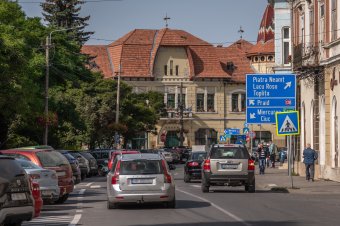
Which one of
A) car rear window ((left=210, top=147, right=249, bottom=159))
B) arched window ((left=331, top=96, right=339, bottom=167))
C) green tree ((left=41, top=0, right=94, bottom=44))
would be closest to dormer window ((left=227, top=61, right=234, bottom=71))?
green tree ((left=41, top=0, right=94, bottom=44))

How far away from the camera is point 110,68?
10781cm

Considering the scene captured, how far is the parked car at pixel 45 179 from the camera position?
2481 centimetres

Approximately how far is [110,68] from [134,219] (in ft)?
285

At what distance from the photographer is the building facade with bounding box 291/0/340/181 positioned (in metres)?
41.2

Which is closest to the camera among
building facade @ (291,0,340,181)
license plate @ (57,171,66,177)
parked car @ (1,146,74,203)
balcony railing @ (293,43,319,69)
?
parked car @ (1,146,74,203)

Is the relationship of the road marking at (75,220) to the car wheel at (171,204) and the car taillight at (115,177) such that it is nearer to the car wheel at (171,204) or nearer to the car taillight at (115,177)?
the car taillight at (115,177)

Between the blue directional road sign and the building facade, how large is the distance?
2148 millimetres

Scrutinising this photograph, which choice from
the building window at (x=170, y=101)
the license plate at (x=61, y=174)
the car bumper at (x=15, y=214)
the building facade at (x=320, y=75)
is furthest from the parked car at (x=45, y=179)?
the building window at (x=170, y=101)

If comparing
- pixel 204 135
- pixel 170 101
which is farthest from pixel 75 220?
pixel 204 135

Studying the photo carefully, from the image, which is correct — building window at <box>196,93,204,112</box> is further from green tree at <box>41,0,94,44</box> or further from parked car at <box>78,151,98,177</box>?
parked car at <box>78,151,98,177</box>

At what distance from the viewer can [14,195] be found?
16.0 m

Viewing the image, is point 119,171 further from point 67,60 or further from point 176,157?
point 176,157

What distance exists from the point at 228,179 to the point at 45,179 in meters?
9.90

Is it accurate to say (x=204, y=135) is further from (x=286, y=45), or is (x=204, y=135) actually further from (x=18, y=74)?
(x=18, y=74)
